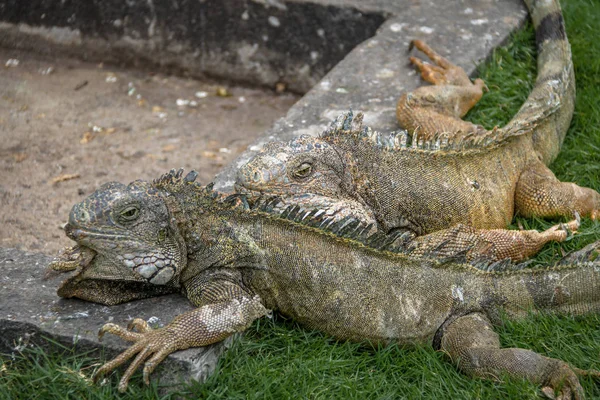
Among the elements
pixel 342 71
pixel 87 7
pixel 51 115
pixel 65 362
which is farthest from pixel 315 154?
pixel 87 7

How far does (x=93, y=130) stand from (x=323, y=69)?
173cm

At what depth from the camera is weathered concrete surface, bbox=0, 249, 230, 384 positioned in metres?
2.80

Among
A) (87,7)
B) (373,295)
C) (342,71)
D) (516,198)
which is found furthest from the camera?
(87,7)

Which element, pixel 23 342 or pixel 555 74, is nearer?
pixel 23 342

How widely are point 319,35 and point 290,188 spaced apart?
9.23ft

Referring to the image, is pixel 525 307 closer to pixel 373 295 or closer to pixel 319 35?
pixel 373 295

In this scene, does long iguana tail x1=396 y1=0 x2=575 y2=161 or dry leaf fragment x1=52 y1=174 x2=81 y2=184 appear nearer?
long iguana tail x1=396 y1=0 x2=575 y2=161

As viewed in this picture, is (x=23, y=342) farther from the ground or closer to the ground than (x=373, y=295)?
closer to the ground

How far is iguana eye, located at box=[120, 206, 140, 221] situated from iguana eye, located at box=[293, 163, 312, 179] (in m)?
0.74

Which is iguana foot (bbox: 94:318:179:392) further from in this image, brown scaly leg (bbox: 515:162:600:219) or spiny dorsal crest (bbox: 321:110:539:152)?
brown scaly leg (bbox: 515:162:600:219)

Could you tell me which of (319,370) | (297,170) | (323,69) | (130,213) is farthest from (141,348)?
(323,69)

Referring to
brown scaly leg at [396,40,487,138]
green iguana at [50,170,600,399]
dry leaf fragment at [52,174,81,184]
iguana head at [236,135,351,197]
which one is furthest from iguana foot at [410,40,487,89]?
dry leaf fragment at [52,174,81,184]

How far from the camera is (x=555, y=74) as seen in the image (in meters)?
4.80

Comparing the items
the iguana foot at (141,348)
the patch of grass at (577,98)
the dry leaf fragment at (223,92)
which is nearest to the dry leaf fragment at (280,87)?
the dry leaf fragment at (223,92)
